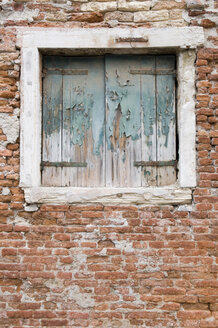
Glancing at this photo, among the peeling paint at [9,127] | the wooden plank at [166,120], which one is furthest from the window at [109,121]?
the peeling paint at [9,127]

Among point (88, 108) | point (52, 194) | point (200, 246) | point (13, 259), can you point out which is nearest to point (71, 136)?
point (88, 108)

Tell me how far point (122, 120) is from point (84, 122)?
0.39 meters

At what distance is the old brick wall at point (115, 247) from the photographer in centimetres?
349

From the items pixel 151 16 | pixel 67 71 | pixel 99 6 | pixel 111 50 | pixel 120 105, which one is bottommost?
pixel 120 105

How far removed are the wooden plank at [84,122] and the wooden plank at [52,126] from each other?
6 centimetres

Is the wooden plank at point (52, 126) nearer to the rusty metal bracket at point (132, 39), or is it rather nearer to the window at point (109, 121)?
the window at point (109, 121)

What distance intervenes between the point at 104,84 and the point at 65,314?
2273 millimetres

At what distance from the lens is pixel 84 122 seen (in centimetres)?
379

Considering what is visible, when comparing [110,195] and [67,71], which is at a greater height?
[67,71]

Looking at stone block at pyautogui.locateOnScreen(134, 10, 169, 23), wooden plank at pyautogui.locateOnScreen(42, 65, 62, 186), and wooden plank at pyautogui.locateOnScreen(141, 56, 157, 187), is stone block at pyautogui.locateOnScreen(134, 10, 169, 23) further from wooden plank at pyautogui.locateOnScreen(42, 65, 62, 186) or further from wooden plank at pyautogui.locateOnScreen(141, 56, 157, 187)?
wooden plank at pyautogui.locateOnScreen(42, 65, 62, 186)

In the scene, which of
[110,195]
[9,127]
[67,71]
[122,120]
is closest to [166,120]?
[122,120]

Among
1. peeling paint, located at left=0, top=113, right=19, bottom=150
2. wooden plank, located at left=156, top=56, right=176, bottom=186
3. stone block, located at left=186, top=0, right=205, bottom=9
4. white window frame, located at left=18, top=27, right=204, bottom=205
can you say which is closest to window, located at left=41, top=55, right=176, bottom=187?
wooden plank, located at left=156, top=56, right=176, bottom=186

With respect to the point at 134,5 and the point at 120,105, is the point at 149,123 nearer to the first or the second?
the point at 120,105

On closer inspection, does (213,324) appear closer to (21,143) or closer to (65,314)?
(65,314)
